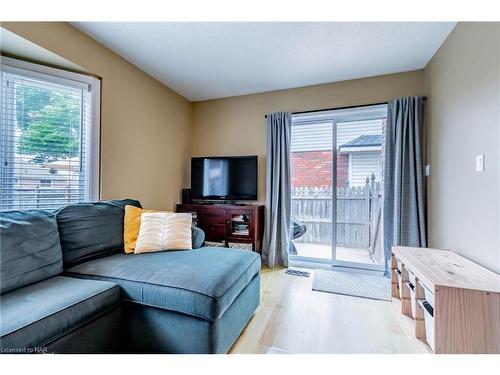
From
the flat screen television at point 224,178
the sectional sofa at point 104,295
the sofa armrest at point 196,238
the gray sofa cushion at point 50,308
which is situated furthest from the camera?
the flat screen television at point 224,178

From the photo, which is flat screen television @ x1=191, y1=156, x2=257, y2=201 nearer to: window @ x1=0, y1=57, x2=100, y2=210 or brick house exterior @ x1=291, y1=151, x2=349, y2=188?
brick house exterior @ x1=291, y1=151, x2=349, y2=188

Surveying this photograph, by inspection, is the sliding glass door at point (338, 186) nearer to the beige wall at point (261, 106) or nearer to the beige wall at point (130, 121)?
the beige wall at point (261, 106)

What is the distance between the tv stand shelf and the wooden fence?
606mm

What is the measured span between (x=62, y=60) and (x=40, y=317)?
197 centimetres

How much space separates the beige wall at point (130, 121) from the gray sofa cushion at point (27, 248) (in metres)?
0.79

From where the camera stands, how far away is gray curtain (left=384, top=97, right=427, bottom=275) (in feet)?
7.87

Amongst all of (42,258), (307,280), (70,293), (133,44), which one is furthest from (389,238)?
(133,44)

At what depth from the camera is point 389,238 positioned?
100 inches

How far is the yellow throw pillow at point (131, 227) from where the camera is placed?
1847mm

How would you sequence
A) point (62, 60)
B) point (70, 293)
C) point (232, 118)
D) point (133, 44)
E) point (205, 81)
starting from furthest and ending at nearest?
point (232, 118)
point (205, 81)
point (133, 44)
point (62, 60)
point (70, 293)

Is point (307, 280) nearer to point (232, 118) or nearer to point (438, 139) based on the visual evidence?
point (438, 139)

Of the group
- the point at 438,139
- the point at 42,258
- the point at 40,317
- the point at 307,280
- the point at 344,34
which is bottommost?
the point at 307,280

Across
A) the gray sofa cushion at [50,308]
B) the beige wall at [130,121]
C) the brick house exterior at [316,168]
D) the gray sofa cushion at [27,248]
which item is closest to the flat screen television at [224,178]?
the beige wall at [130,121]
